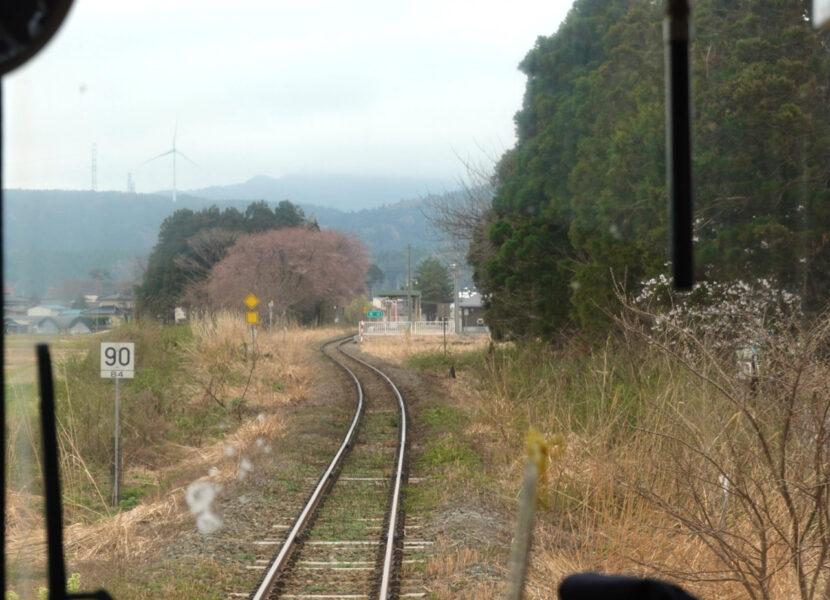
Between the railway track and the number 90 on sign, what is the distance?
2.60 m

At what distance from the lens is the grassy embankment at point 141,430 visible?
2.83 metres

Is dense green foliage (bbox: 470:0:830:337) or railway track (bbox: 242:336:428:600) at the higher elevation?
dense green foliage (bbox: 470:0:830:337)

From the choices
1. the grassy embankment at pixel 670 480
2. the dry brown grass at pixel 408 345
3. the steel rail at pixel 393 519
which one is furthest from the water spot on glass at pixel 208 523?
the dry brown grass at pixel 408 345

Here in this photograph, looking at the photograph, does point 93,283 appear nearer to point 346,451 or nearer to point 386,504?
point 386,504

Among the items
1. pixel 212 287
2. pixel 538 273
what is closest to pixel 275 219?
pixel 212 287

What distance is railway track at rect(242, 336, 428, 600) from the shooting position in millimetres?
7238

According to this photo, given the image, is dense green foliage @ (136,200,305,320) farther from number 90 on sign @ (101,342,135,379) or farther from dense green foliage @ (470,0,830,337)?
number 90 on sign @ (101,342,135,379)

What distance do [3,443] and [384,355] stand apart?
3818 centimetres

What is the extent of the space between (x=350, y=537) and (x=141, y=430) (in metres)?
7.78

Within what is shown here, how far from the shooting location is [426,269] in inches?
4011

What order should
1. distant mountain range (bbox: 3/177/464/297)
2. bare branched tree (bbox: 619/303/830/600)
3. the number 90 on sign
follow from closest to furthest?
distant mountain range (bbox: 3/177/464/297) < bare branched tree (bbox: 619/303/830/600) < the number 90 on sign

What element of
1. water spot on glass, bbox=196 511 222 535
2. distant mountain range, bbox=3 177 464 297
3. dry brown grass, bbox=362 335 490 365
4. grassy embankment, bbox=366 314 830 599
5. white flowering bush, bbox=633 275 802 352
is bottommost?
dry brown grass, bbox=362 335 490 365

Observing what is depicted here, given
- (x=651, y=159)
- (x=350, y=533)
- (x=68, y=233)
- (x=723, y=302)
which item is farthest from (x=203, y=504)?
(x=68, y=233)

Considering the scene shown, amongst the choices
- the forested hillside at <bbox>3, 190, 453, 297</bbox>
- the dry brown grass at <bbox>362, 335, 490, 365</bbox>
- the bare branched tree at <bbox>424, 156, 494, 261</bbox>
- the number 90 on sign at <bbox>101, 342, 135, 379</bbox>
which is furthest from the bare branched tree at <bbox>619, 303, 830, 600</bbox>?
the dry brown grass at <bbox>362, 335, 490, 365</bbox>
